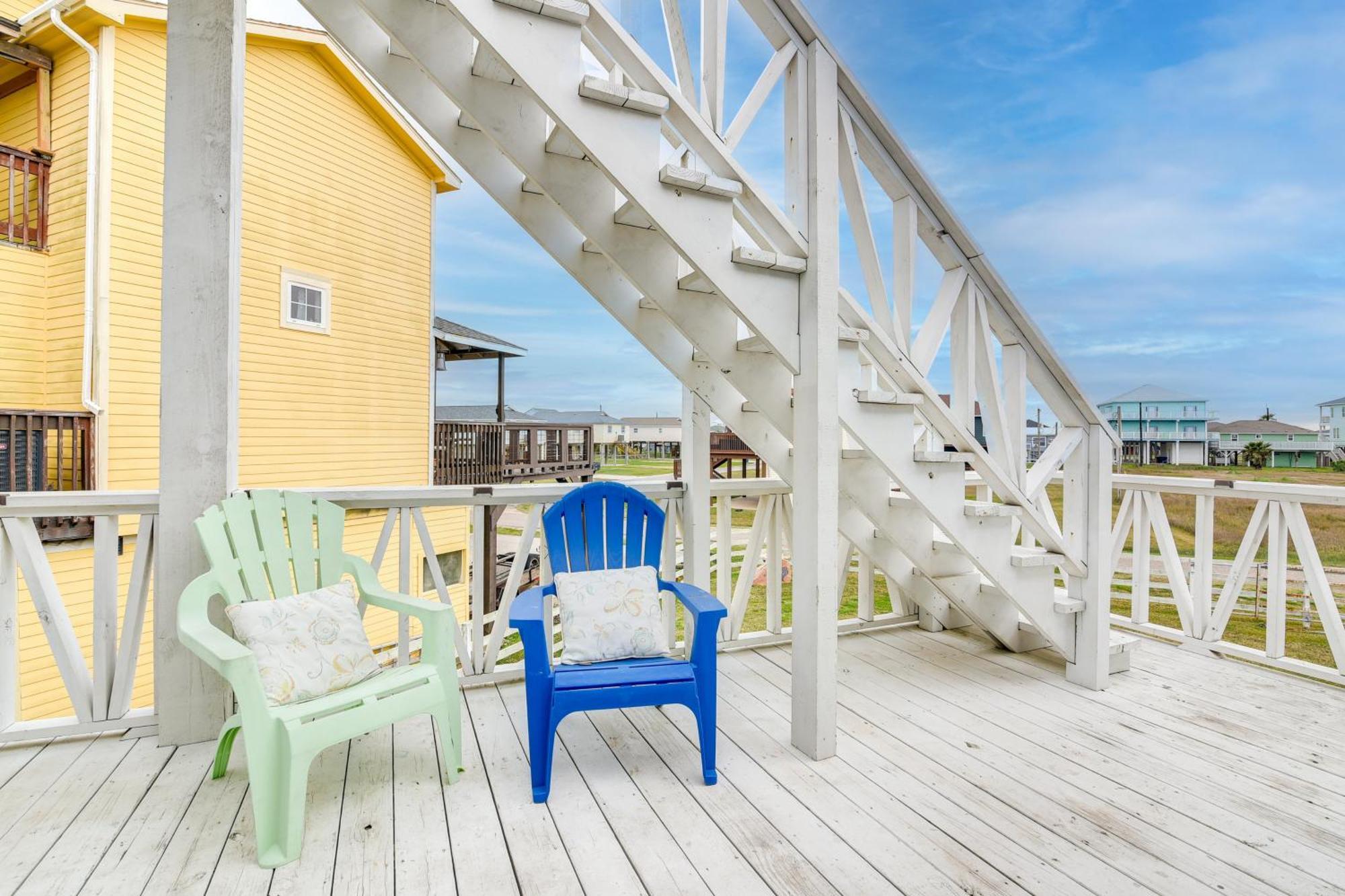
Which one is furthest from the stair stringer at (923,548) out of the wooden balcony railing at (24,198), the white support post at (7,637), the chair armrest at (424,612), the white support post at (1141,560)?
the wooden balcony railing at (24,198)

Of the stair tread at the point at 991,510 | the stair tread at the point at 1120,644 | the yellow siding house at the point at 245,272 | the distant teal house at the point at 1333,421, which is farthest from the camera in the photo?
the yellow siding house at the point at 245,272

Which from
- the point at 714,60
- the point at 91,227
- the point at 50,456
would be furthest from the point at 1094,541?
the point at 91,227

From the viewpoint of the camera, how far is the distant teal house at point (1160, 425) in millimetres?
3590

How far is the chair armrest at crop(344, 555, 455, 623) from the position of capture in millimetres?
2098

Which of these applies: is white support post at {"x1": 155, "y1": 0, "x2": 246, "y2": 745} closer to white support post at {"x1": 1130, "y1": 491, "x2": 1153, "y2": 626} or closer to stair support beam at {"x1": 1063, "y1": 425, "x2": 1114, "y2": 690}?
stair support beam at {"x1": 1063, "y1": 425, "x2": 1114, "y2": 690}

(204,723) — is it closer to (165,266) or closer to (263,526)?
(263,526)

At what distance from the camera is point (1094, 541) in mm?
2822

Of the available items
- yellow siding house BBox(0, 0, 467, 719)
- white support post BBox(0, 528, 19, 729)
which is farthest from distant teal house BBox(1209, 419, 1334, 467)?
white support post BBox(0, 528, 19, 729)

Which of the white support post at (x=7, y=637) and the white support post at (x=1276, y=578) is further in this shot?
the white support post at (x=1276, y=578)

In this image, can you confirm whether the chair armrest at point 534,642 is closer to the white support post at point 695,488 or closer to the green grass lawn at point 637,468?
the white support post at point 695,488

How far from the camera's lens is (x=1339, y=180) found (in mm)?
5961

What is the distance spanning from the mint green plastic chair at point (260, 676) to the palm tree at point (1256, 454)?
494 cm

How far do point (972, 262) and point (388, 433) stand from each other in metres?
5.92

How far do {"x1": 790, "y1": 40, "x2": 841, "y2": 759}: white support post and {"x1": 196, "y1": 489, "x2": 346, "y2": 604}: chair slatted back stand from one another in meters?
1.72
